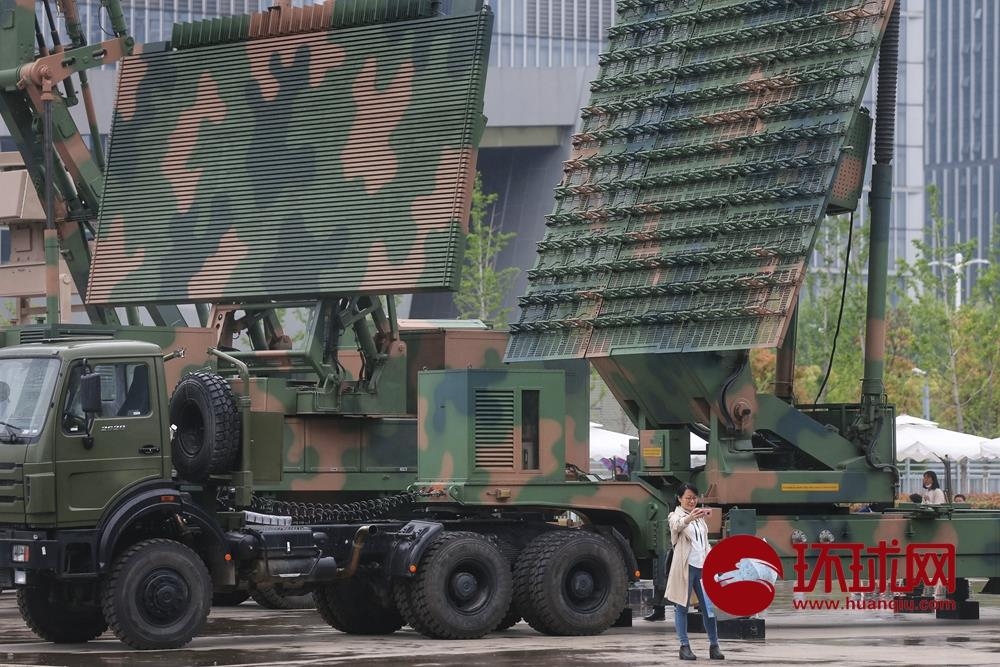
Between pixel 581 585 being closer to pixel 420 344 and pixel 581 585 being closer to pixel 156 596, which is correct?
pixel 156 596

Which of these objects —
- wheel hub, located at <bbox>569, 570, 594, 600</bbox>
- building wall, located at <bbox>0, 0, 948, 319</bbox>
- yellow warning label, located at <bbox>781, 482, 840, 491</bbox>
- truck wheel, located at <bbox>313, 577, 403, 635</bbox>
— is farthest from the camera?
building wall, located at <bbox>0, 0, 948, 319</bbox>

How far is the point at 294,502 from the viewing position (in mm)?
21328

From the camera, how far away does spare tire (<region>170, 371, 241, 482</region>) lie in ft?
59.6

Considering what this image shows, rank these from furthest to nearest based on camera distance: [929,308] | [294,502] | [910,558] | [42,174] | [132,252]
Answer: [929,308]
[42,174]
[132,252]
[294,502]
[910,558]

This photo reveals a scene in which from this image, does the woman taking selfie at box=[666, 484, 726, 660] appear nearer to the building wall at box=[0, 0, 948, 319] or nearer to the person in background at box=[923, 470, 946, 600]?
the person in background at box=[923, 470, 946, 600]

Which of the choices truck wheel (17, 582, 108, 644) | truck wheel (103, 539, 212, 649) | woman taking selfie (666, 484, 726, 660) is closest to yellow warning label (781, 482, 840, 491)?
woman taking selfie (666, 484, 726, 660)

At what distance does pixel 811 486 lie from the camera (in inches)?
787

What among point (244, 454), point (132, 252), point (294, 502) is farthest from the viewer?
point (132, 252)

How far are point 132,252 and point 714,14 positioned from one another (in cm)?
736

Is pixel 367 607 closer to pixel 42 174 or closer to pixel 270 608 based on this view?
pixel 270 608

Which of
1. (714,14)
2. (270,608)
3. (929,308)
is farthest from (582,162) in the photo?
(929,308)

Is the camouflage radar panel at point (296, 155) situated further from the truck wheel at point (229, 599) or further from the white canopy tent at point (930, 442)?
the white canopy tent at point (930, 442)

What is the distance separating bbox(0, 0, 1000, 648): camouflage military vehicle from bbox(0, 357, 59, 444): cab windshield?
→ 28 millimetres

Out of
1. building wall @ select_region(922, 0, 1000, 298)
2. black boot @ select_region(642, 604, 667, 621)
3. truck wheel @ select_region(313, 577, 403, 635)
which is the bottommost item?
black boot @ select_region(642, 604, 667, 621)
